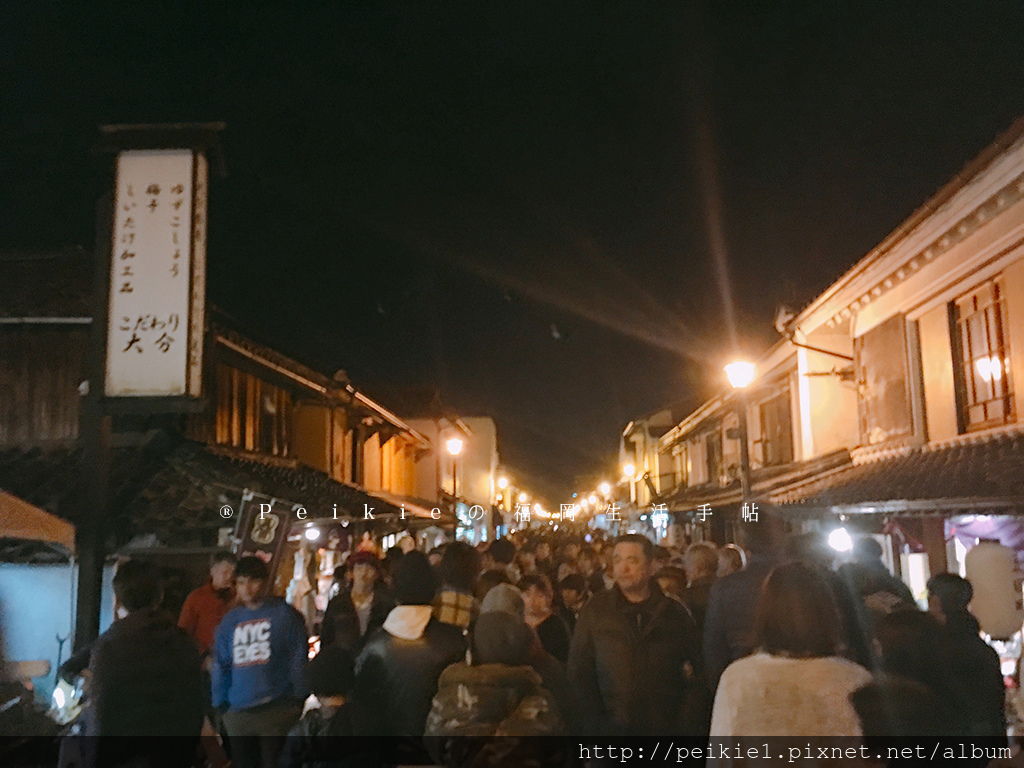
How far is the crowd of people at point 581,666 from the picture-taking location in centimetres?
329

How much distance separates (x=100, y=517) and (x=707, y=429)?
27.7 metres

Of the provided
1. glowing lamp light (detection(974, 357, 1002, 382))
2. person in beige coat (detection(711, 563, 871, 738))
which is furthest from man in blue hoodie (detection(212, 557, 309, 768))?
glowing lamp light (detection(974, 357, 1002, 382))

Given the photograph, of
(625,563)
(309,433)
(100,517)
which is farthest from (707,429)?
(625,563)

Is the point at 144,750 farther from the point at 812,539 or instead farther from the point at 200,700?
the point at 812,539

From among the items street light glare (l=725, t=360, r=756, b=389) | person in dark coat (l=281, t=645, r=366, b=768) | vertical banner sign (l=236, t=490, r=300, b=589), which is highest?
street light glare (l=725, t=360, r=756, b=389)

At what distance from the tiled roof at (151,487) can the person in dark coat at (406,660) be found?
22.6 feet

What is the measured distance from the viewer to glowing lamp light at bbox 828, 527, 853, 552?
14768 millimetres

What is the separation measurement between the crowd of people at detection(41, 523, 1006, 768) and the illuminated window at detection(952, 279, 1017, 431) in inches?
182

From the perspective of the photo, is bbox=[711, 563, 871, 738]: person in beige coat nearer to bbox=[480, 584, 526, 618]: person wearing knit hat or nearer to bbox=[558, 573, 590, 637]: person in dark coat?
bbox=[480, 584, 526, 618]: person wearing knit hat

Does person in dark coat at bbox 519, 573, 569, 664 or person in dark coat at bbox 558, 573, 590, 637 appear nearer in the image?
person in dark coat at bbox 519, 573, 569, 664

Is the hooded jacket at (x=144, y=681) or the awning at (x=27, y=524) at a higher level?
the awning at (x=27, y=524)

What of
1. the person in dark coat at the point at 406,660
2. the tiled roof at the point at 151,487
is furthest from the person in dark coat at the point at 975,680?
the tiled roof at the point at 151,487

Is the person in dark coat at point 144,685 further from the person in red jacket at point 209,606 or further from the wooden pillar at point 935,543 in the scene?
the wooden pillar at point 935,543

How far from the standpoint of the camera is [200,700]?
4.94 m
